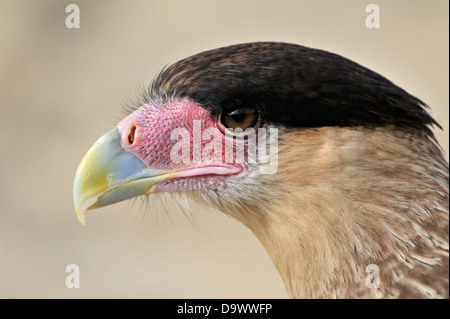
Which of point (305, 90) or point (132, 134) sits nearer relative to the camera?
point (305, 90)

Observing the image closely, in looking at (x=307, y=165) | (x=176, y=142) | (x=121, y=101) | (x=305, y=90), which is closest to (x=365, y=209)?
(x=307, y=165)

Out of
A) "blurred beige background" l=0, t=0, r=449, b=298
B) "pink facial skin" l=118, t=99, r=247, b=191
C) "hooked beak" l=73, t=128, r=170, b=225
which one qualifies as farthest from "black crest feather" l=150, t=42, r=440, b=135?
"blurred beige background" l=0, t=0, r=449, b=298

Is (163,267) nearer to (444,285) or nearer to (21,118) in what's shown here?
(21,118)

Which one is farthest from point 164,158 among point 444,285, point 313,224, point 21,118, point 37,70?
point 37,70

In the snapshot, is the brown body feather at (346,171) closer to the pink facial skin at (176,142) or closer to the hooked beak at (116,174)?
the pink facial skin at (176,142)

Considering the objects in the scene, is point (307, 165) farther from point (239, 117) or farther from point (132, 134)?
point (132, 134)

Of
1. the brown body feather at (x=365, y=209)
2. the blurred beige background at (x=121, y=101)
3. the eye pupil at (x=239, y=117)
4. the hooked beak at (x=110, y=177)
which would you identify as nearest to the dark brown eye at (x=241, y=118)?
the eye pupil at (x=239, y=117)

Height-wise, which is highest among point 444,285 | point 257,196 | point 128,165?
point 128,165
